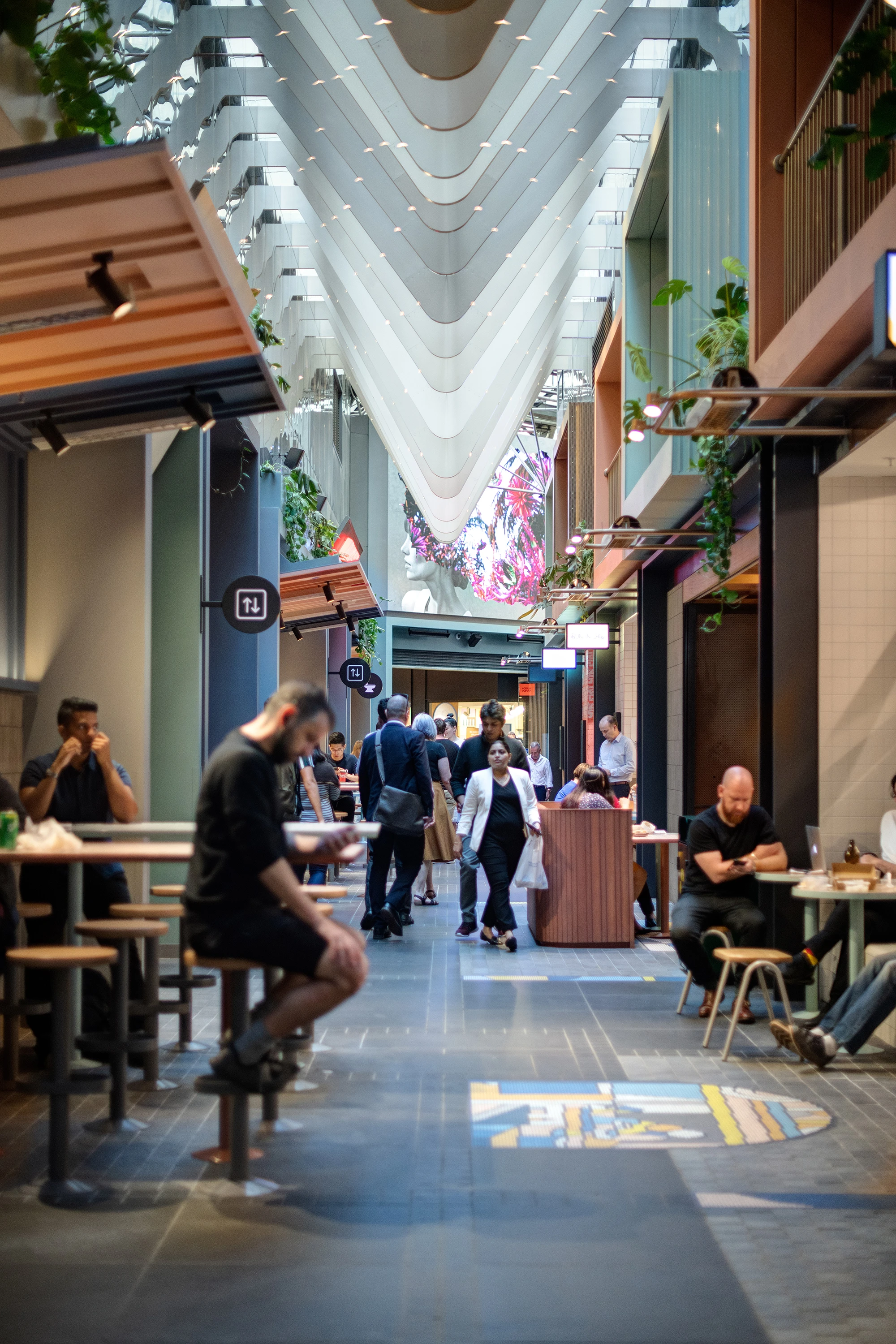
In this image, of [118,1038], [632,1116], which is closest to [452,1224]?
[632,1116]

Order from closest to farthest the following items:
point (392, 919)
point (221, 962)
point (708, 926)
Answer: point (221, 962) → point (708, 926) → point (392, 919)

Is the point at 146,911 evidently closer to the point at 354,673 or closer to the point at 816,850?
the point at 816,850

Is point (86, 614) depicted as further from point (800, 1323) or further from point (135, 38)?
point (800, 1323)

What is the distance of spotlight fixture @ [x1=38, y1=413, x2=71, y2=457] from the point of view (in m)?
6.77

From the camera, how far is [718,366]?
9.74 metres

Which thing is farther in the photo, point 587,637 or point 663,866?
point 587,637

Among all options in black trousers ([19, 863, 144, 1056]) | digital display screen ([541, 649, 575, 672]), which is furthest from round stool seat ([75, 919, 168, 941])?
digital display screen ([541, 649, 575, 672])

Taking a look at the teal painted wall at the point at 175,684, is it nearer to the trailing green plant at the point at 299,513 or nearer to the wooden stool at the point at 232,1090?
the trailing green plant at the point at 299,513

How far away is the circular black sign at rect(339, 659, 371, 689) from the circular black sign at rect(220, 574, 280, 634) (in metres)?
12.8

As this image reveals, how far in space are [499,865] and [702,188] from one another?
19.1ft

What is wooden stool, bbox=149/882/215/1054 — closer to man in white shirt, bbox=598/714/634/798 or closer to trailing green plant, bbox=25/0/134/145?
trailing green plant, bbox=25/0/134/145

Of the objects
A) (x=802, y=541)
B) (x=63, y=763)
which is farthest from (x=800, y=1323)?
(x=802, y=541)

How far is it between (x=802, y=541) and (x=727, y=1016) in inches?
119

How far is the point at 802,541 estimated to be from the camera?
850 cm
